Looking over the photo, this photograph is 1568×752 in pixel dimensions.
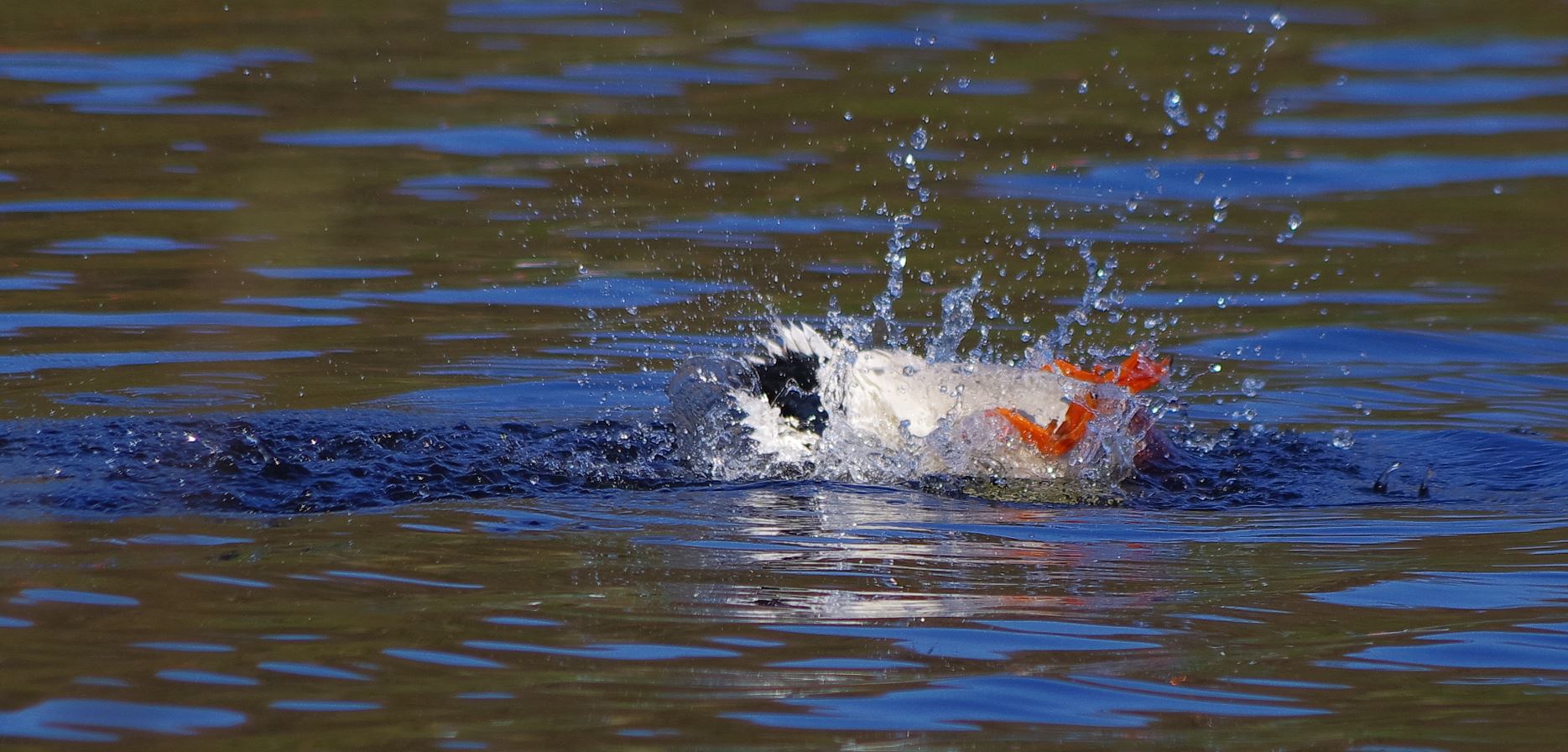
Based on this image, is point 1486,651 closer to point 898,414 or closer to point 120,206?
point 898,414

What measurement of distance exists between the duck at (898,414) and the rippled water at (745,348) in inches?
4.9

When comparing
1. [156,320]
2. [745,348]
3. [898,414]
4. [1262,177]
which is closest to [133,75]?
[156,320]

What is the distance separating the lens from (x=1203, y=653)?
3.83 meters

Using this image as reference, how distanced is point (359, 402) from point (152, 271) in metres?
2.00

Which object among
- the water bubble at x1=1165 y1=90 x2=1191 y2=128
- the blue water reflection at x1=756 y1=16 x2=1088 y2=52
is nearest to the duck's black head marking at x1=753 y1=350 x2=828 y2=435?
the water bubble at x1=1165 y1=90 x2=1191 y2=128

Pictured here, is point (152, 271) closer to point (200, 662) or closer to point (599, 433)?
point (599, 433)

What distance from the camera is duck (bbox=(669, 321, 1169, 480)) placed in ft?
16.8

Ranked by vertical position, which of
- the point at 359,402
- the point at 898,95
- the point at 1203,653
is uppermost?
the point at 898,95

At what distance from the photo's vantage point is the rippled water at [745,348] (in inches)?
142

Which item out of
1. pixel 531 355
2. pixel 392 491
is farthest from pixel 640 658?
pixel 531 355

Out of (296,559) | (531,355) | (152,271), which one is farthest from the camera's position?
(152,271)

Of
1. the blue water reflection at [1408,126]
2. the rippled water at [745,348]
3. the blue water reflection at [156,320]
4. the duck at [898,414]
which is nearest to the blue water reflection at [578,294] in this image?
the rippled water at [745,348]

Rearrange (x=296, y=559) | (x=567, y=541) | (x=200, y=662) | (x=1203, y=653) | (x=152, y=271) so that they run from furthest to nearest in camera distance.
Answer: (x=152, y=271) → (x=567, y=541) → (x=296, y=559) → (x=1203, y=653) → (x=200, y=662)

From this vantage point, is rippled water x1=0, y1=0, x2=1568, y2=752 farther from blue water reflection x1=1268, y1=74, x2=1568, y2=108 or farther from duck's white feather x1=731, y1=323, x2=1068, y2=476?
duck's white feather x1=731, y1=323, x2=1068, y2=476
